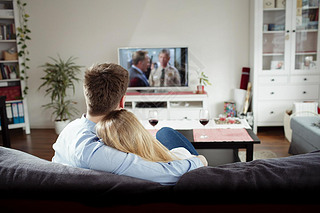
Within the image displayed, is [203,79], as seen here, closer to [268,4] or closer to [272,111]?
[272,111]

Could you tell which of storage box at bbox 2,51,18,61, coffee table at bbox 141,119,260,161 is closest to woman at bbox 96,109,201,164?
coffee table at bbox 141,119,260,161

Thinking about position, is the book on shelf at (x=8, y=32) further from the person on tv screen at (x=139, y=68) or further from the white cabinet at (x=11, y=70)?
the person on tv screen at (x=139, y=68)

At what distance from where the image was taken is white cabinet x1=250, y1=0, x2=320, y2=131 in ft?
13.3

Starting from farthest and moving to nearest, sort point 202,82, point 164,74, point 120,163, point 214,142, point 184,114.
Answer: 1. point 202,82
2. point 164,74
3. point 184,114
4. point 214,142
5. point 120,163

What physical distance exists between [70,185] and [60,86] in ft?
12.9

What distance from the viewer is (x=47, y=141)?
4164mm

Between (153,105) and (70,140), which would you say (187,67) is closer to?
(153,105)


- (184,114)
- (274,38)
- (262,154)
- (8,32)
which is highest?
(8,32)

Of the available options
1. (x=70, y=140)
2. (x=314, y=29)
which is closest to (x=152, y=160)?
(x=70, y=140)

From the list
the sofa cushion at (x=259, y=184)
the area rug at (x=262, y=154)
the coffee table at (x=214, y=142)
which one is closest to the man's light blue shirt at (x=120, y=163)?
the sofa cushion at (x=259, y=184)

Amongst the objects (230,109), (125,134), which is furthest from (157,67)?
(125,134)

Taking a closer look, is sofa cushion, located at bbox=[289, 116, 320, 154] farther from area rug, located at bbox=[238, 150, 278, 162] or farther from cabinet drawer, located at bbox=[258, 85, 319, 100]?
cabinet drawer, located at bbox=[258, 85, 319, 100]

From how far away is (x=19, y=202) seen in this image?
2.76 ft

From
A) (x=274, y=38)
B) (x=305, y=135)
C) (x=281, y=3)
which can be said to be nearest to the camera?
(x=305, y=135)
